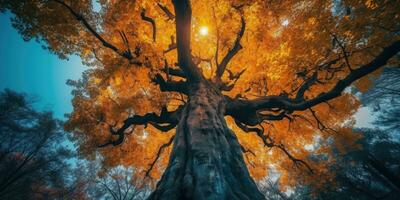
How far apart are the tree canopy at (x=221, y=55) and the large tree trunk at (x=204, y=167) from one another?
2161 millimetres

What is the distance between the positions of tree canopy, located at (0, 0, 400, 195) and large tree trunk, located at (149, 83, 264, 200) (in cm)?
216

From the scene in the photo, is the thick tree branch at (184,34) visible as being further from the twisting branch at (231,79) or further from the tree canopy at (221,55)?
the twisting branch at (231,79)

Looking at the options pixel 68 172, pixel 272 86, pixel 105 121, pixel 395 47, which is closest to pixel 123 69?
pixel 105 121

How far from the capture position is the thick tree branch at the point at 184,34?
11.8 feet

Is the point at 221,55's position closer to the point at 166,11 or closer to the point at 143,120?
the point at 166,11

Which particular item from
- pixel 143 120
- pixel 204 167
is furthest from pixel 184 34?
pixel 143 120

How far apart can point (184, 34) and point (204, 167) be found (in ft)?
9.83

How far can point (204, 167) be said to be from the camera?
2686 mm

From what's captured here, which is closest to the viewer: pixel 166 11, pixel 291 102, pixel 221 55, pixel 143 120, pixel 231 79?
pixel 291 102

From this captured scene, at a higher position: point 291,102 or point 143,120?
point 143,120

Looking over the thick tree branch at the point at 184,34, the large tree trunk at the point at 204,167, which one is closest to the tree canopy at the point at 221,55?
the thick tree branch at the point at 184,34

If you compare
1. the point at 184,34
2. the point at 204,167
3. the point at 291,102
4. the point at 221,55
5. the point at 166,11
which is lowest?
the point at 204,167

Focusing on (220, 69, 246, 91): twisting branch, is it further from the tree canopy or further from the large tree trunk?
the large tree trunk

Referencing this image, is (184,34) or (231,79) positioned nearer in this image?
(184,34)
